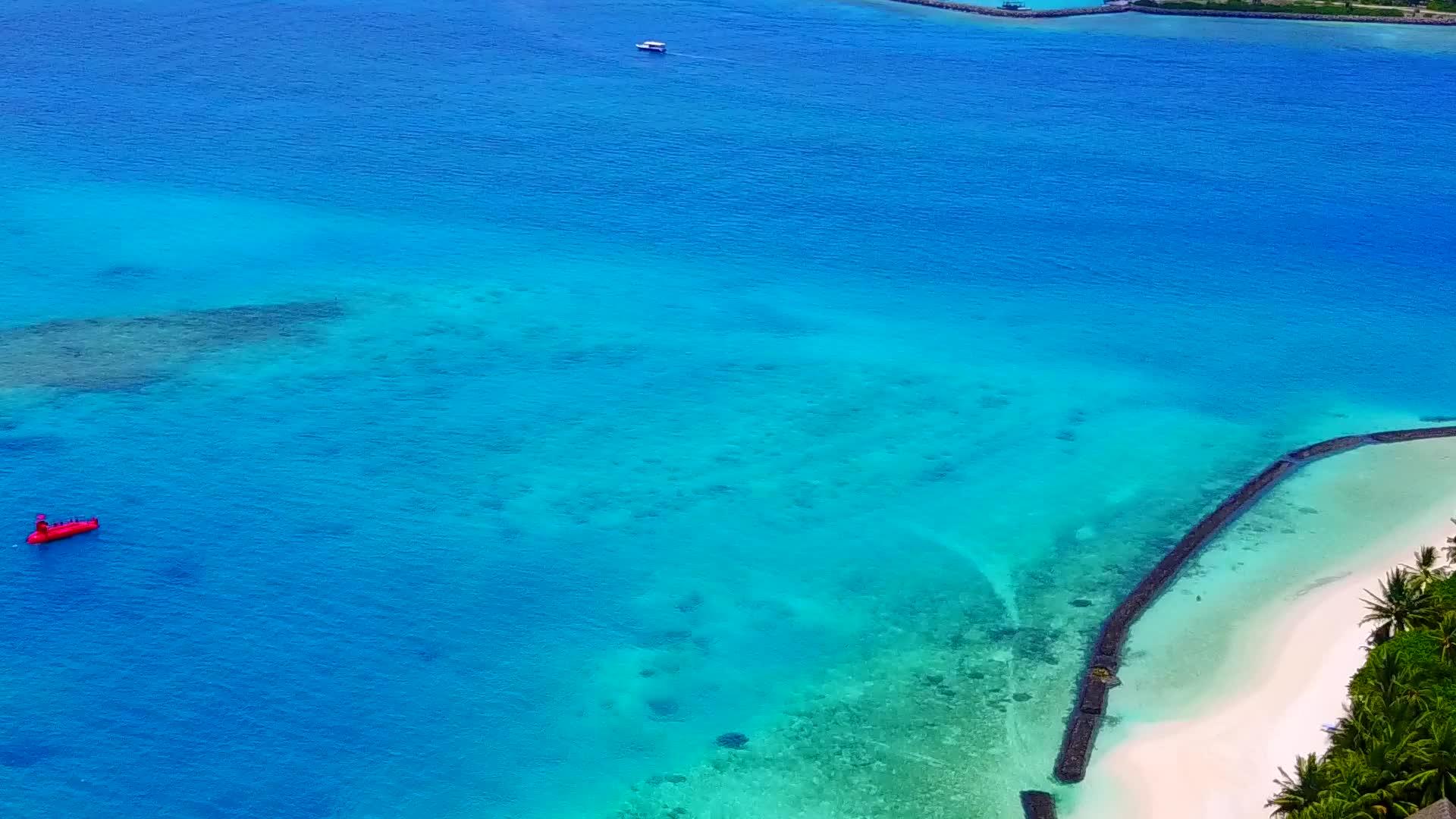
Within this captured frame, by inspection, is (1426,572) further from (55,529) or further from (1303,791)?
(55,529)

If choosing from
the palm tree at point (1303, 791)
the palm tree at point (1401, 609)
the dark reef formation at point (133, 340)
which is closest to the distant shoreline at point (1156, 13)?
the dark reef formation at point (133, 340)

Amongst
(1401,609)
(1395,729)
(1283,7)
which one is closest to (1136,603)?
(1401,609)

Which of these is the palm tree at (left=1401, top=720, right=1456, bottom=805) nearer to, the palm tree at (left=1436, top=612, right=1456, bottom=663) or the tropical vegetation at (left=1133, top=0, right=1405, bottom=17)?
the palm tree at (left=1436, top=612, right=1456, bottom=663)

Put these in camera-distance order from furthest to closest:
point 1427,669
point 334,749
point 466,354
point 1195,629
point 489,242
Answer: point 489,242 < point 466,354 < point 1195,629 < point 334,749 < point 1427,669

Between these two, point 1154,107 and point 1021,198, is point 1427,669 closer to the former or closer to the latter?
point 1021,198

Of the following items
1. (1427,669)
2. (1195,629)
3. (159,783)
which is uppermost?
(1427,669)

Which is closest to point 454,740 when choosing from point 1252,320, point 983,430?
point 983,430
